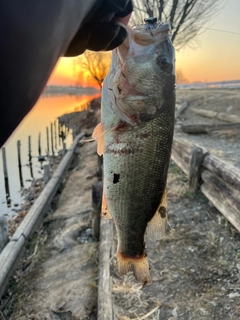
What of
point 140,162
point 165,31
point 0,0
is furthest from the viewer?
point 140,162

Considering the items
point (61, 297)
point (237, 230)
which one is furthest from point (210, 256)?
point (61, 297)

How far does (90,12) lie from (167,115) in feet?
3.10

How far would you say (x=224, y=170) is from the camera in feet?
17.4

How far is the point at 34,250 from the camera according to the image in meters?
6.53

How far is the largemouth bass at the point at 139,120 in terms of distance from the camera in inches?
76.4

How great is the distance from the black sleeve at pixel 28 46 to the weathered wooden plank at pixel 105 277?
3.09 meters

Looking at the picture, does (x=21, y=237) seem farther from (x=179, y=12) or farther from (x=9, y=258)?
(x=179, y=12)

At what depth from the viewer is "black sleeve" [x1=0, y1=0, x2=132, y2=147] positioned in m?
0.80

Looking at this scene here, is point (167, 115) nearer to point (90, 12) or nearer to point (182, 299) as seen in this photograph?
point (90, 12)

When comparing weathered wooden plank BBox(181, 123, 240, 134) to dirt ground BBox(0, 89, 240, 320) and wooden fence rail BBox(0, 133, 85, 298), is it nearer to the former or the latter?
dirt ground BBox(0, 89, 240, 320)

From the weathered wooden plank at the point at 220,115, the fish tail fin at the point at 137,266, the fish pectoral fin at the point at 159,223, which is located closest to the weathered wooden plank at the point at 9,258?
the fish tail fin at the point at 137,266

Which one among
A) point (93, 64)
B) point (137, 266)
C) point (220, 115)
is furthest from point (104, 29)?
point (93, 64)

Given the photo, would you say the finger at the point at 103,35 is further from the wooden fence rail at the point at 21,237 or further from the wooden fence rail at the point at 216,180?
the wooden fence rail at the point at 21,237

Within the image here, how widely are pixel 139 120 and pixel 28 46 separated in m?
1.20
